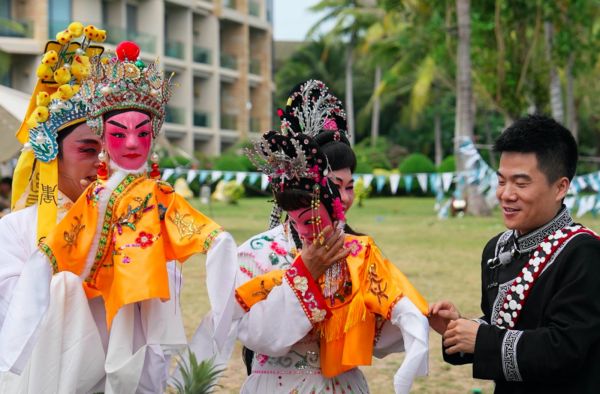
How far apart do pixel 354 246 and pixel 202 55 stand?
38415 mm

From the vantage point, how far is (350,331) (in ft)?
11.3

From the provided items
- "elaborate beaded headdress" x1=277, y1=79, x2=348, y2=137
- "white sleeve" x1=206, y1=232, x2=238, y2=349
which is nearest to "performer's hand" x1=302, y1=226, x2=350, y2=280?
"white sleeve" x1=206, y1=232, x2=238, y2=349

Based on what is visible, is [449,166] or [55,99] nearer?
[55,99]

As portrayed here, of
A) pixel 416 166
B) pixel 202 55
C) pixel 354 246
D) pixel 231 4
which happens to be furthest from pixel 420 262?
pixel 231 4

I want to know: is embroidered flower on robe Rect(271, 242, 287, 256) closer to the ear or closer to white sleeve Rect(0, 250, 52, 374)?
white sleeve Rect(0, 250, 52, 374)

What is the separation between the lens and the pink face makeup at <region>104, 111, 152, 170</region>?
3.49 meters

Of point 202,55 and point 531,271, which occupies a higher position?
point 202,55

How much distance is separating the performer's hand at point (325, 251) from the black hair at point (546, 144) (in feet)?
2.36

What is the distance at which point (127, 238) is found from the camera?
3.38 metres

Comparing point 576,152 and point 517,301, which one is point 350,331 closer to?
point 517,301

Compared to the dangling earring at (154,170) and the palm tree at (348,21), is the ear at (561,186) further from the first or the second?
the palm tree at (348,21)

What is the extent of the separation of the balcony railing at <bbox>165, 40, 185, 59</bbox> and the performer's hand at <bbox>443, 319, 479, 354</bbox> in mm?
37014

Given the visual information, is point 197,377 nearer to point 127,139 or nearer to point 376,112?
point 127,139

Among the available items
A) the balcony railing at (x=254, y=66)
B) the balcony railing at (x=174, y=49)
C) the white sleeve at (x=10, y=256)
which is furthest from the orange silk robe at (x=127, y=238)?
the balcony railing at (x=254, y=66)
